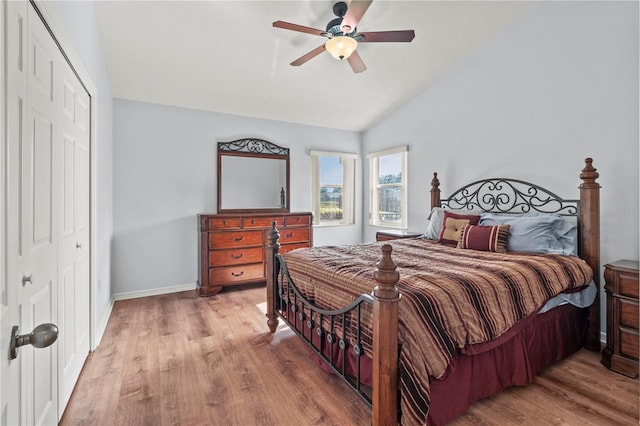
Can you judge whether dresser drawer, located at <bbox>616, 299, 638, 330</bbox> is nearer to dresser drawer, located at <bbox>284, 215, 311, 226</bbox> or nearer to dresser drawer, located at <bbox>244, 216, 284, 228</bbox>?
dresser drawer, located at <bbox>284, 215, 311, 226</bbox>

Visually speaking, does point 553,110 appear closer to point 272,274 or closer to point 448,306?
point 448,306

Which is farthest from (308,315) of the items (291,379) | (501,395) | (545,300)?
(545,300)

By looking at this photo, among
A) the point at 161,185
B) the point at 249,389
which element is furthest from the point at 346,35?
the point at 161,185

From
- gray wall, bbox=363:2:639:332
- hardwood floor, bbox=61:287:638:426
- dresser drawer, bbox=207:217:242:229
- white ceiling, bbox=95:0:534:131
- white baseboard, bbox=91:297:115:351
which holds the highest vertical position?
white ceiling, bbox=95:0:534:131

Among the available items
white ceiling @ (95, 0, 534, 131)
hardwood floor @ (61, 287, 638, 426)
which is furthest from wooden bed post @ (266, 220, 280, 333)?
white ceiling @ (95, 0, 534, 131)

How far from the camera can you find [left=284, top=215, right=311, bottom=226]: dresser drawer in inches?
173

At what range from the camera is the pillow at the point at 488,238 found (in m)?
2.72

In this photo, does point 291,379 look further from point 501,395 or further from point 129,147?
point 129,147

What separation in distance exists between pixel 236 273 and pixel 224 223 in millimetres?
662

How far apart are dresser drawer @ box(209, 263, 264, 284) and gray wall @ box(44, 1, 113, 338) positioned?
1.11 m

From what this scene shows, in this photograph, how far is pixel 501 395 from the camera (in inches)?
74.1

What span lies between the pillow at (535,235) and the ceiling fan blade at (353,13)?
2157 millimetres

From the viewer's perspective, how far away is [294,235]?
447cm

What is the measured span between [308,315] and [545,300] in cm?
160
